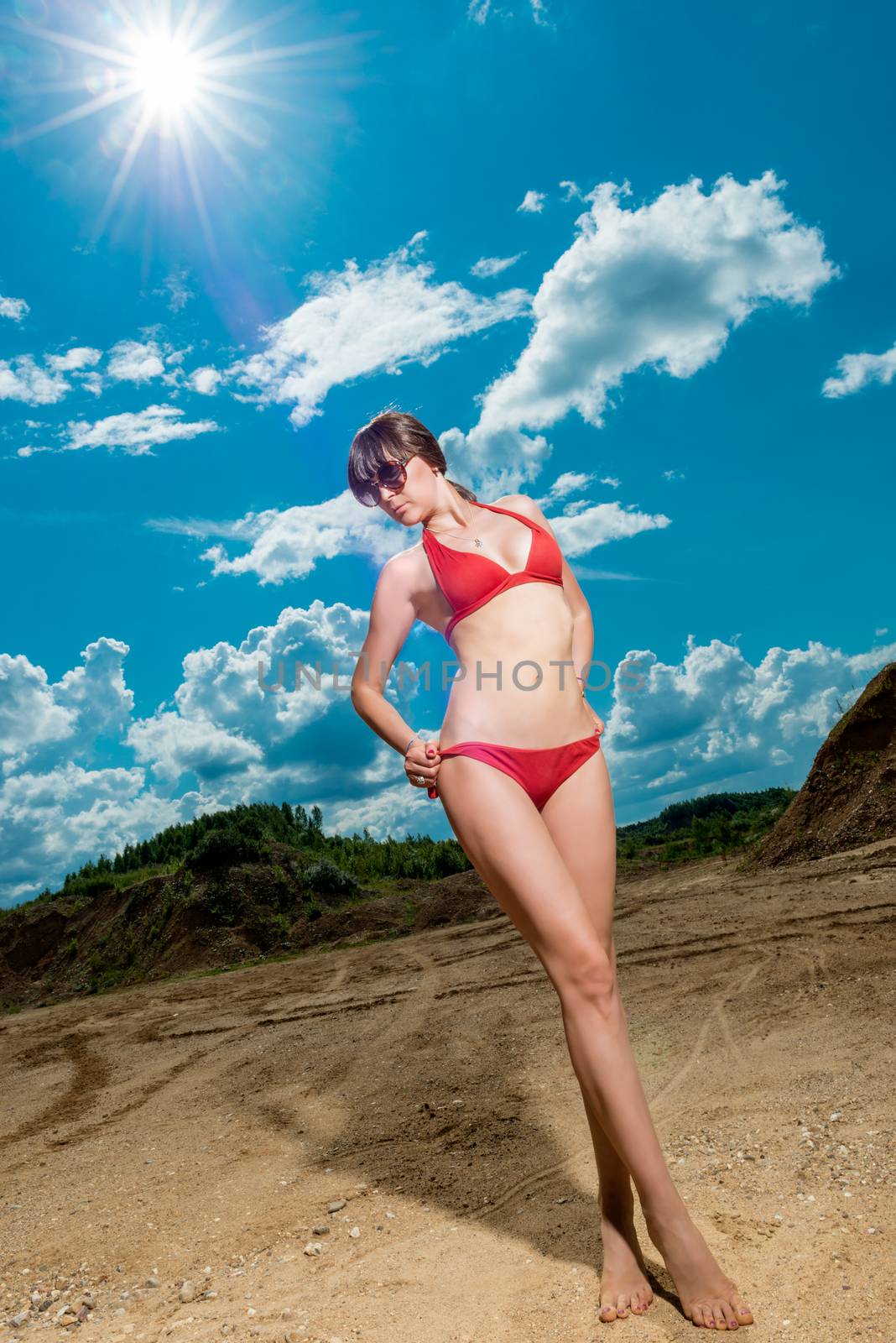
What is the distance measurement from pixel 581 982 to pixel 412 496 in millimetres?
1725

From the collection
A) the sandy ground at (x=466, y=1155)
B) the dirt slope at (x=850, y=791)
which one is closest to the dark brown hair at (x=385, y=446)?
the sandy ground at (x=466, y=1155)

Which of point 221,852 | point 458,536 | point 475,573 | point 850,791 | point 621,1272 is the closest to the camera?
point 621,1272

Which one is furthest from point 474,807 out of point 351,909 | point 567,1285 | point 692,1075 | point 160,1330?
point 351,909

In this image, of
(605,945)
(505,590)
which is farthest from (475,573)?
(605,945)

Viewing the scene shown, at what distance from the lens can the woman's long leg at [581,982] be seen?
234cm

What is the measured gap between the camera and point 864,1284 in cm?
241

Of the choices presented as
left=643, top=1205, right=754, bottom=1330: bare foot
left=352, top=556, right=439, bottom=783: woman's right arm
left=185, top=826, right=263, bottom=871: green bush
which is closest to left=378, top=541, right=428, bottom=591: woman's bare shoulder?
left=352, top=556, right=439, bottom=783: woman's right arm

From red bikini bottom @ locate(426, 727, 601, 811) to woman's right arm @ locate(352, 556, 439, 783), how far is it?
449 mm

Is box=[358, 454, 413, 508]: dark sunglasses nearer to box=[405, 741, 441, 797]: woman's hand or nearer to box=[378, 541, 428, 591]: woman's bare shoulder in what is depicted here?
box=[378, 541, 428, 591]: woman's bare shoulder

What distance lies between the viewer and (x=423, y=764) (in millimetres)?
2672

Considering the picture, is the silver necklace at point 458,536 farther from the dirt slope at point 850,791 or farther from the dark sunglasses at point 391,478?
the dirt slope at point 850,791

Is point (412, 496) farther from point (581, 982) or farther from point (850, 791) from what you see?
point (850, 791)

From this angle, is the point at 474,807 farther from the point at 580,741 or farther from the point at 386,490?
the point at 386,490

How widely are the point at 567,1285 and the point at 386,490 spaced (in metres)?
2.63
